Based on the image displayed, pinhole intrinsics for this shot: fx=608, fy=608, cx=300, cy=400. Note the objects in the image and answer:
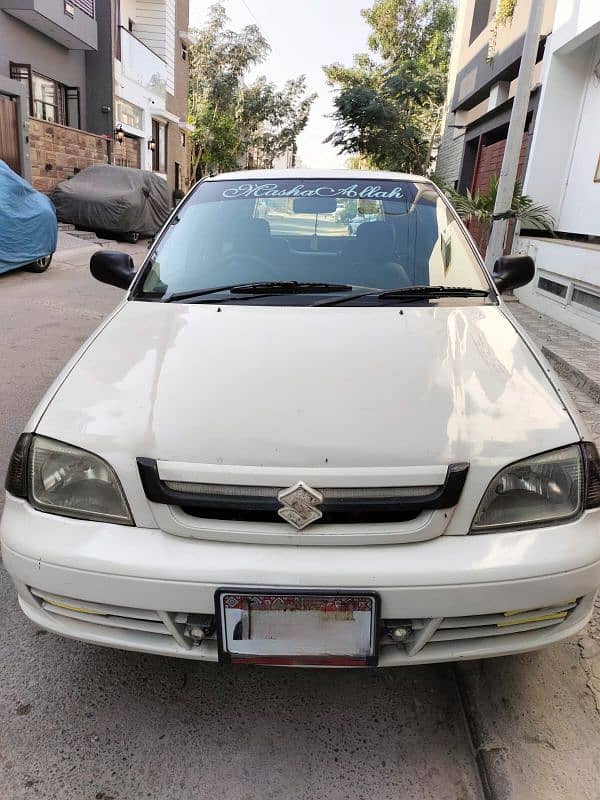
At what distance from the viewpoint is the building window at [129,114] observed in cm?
1973

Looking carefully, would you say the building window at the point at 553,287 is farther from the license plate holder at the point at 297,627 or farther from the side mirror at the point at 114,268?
the license plate holder at the point at 297,627

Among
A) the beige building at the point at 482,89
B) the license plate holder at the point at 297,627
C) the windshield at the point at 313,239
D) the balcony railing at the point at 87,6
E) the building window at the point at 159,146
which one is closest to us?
the license plate holder at the point at 297,627

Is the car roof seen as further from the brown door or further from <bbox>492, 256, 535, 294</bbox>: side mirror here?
the brown door

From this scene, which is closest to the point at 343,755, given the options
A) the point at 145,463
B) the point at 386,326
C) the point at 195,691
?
the point at 195,691

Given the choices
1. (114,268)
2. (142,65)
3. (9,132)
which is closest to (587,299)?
(114,268)

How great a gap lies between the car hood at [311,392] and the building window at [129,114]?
66.1 feet

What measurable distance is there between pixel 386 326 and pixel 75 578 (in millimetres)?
1305

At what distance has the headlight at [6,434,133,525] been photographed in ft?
5.38

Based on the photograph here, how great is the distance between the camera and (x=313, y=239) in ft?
9.26

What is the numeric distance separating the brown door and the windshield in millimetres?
11627

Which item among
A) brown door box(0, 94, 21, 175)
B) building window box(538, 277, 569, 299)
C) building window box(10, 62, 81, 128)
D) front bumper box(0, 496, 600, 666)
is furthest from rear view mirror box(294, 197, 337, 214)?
building window box(10, 62, 81, 128)

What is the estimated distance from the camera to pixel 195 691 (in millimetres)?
1936

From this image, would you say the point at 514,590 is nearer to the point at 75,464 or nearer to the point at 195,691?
the point at 195,691

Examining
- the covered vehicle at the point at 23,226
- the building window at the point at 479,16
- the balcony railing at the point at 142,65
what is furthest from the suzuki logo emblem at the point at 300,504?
the balcony railing at the point at 142,65
